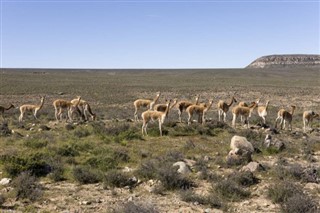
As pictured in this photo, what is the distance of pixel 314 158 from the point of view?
15.2 metres

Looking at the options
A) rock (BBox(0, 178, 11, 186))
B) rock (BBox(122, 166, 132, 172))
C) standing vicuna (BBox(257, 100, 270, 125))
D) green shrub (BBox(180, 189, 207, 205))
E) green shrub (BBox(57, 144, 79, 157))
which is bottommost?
green shrub (BBox(180, 189, 207, 205))

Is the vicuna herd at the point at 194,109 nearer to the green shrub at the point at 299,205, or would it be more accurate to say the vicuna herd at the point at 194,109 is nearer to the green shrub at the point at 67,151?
the green shrub at the point at 67,151

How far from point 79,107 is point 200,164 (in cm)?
1334

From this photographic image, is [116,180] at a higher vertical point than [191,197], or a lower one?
higher

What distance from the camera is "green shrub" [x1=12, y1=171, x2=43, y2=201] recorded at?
32.5ft

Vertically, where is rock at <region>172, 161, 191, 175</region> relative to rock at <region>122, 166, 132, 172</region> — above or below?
above

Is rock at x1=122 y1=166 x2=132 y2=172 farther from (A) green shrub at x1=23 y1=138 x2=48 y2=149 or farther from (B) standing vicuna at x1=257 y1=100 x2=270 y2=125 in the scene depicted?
(B) standing vicuna at x1=257 y1=100 x2=270 y2=125

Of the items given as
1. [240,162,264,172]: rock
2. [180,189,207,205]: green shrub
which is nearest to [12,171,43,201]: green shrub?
[180,189,207,205]: green shrub

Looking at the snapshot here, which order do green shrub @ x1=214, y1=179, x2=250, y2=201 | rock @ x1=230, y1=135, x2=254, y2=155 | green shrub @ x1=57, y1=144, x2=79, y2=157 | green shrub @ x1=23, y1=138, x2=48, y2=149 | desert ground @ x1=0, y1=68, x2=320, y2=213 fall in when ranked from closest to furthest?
desert ground @ x1=0, y1=68, x2=320, y2=213
green shrub @ x1=214, y1=179, x2=250, y2=201
green shrub @ x1=57, y1=144, x2=79, y2=157
rock @ x1=230, y1=135, x2=254, y2=155
green shrub @ x1=23, y1=138, x2=48, y2=149

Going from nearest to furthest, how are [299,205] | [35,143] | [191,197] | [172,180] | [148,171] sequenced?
[299,205] → [191,197] → [172,180] → [148,171] → [35,143]

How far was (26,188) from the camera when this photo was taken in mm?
10133

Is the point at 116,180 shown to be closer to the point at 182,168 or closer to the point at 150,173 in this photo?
the point at 150,173

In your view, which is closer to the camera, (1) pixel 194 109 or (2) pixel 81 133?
(2) pixel 81 133

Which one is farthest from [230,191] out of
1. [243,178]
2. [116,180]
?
[116,180]
